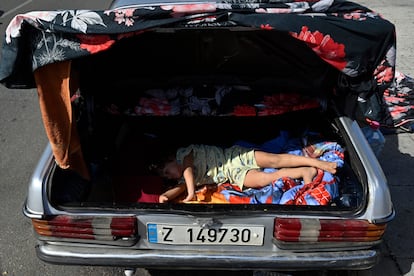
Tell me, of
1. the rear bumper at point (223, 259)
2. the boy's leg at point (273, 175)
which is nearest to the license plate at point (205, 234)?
the rear bumper at point (223, 259)

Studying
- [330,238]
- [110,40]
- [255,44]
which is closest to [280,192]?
[330,238]

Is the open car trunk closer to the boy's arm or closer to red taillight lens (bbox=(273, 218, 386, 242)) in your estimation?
the boy's arm

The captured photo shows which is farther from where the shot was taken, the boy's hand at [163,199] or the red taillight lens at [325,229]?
the boy's hand at [163,199]

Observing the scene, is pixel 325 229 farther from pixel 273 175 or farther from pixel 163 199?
pixel 163 199

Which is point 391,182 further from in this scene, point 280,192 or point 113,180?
point 113,180

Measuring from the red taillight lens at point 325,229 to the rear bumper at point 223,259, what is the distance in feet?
0.36

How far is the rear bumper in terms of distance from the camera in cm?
264

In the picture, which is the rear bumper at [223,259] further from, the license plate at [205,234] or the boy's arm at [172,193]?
the boy's arm at [172,193]

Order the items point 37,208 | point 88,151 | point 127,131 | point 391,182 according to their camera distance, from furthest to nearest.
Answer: point 391,182, point 127,131, point 88,151, point 37,208

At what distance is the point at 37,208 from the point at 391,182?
3237 mm

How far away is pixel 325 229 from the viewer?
8.46 feet

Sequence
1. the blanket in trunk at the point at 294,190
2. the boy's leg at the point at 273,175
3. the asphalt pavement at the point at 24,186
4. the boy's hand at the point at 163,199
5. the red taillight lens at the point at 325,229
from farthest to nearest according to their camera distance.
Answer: the asphalt pavement at the point at 24,186 < the boy's leg at the point at 273,175 < the boy's hand at the point at 163,199 < the blanket in trunk at the point at 294,190 < the red taillight lens at the point at 325,229

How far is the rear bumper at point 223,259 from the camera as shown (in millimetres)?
2641

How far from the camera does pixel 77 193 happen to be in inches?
115
